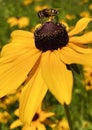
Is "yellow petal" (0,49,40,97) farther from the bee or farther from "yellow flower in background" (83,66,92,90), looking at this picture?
"yellow flower in background" (83,66,92,90)

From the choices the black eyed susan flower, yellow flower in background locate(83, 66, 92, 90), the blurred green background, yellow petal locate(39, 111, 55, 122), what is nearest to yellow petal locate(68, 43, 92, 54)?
the black eyed susan flower

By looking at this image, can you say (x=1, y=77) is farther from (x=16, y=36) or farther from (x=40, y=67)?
(x=16, y=36)

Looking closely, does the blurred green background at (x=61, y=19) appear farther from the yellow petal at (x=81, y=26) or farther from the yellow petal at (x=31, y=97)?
the yellow petal at (x=31, y=97)

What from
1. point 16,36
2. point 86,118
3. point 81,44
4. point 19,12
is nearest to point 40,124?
point 16,36

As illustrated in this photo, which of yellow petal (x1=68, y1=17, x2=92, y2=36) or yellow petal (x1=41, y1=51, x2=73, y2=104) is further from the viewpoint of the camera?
yellow petal (x1=68, y1=17, x2=92, y2=36)

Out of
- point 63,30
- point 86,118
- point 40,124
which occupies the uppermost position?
point 63,30

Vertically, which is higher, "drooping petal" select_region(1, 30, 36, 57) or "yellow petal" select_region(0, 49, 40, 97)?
"drooping petal" select_region(1, 30, 36, 57)
